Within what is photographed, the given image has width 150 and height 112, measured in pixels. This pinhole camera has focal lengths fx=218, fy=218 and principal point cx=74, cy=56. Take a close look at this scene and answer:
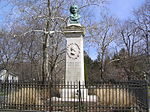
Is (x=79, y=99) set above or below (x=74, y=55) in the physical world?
below

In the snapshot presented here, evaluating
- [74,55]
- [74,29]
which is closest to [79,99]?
[74,55]

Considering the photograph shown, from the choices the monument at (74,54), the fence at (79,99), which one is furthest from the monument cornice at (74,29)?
the fence at (79,99)

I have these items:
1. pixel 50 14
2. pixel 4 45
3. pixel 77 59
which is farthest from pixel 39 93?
pixel 4 45

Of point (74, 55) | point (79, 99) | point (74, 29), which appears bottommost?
point (79, 99)

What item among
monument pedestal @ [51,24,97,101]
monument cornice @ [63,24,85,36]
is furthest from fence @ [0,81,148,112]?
monument cornice @ [63,24,85,36]

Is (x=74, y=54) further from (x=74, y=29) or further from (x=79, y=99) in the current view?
(x=79, y=99)

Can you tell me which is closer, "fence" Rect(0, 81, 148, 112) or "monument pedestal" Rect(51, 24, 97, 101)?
"fence" Rect(0, 81, 148, 112)

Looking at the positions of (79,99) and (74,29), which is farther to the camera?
(74,29)

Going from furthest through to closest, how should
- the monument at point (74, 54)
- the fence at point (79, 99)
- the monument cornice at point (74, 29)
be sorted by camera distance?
the monument cornice at point (74, 29) → the monument at point (74, 54) → the fence at point (79, 99)

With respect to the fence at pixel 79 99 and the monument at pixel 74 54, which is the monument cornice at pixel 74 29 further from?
the fence at pixel 79 99

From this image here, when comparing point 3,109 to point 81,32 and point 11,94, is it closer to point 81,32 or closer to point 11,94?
point 11,94

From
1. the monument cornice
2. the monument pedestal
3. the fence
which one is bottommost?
the fence

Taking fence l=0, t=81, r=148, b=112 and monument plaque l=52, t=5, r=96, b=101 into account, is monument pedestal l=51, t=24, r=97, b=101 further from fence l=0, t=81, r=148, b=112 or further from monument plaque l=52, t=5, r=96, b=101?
fence l=0, t=81, r=148, b=112

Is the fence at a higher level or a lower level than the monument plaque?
lower
